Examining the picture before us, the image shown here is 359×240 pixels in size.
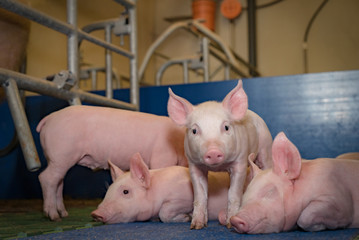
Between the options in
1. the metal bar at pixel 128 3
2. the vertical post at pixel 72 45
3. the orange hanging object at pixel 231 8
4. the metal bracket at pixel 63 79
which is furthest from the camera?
the orange hanging object at pixel 231 8

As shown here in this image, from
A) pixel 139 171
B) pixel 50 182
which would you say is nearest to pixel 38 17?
pixel 50 182

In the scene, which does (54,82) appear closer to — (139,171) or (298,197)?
(139,171)

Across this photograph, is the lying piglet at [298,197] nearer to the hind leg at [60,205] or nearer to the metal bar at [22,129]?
the metal bar at [22,129]

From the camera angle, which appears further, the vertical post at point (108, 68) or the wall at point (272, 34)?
the wall at point (272, 34)

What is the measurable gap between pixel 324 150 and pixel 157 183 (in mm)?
1417

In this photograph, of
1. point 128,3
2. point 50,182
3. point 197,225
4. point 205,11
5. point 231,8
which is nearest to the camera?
point 197,225

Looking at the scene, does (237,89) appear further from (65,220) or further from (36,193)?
(36,193)

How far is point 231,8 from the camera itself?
23.6 feet

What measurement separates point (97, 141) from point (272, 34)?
218 inches

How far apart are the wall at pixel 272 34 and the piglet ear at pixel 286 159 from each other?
4.51 m

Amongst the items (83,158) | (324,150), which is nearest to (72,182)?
(83,158)

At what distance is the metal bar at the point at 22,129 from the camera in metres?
1.93

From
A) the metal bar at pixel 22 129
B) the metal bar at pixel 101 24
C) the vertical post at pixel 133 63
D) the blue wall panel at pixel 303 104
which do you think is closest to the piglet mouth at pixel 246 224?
the metal bar at pixel 22 129

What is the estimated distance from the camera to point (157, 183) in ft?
7.07
